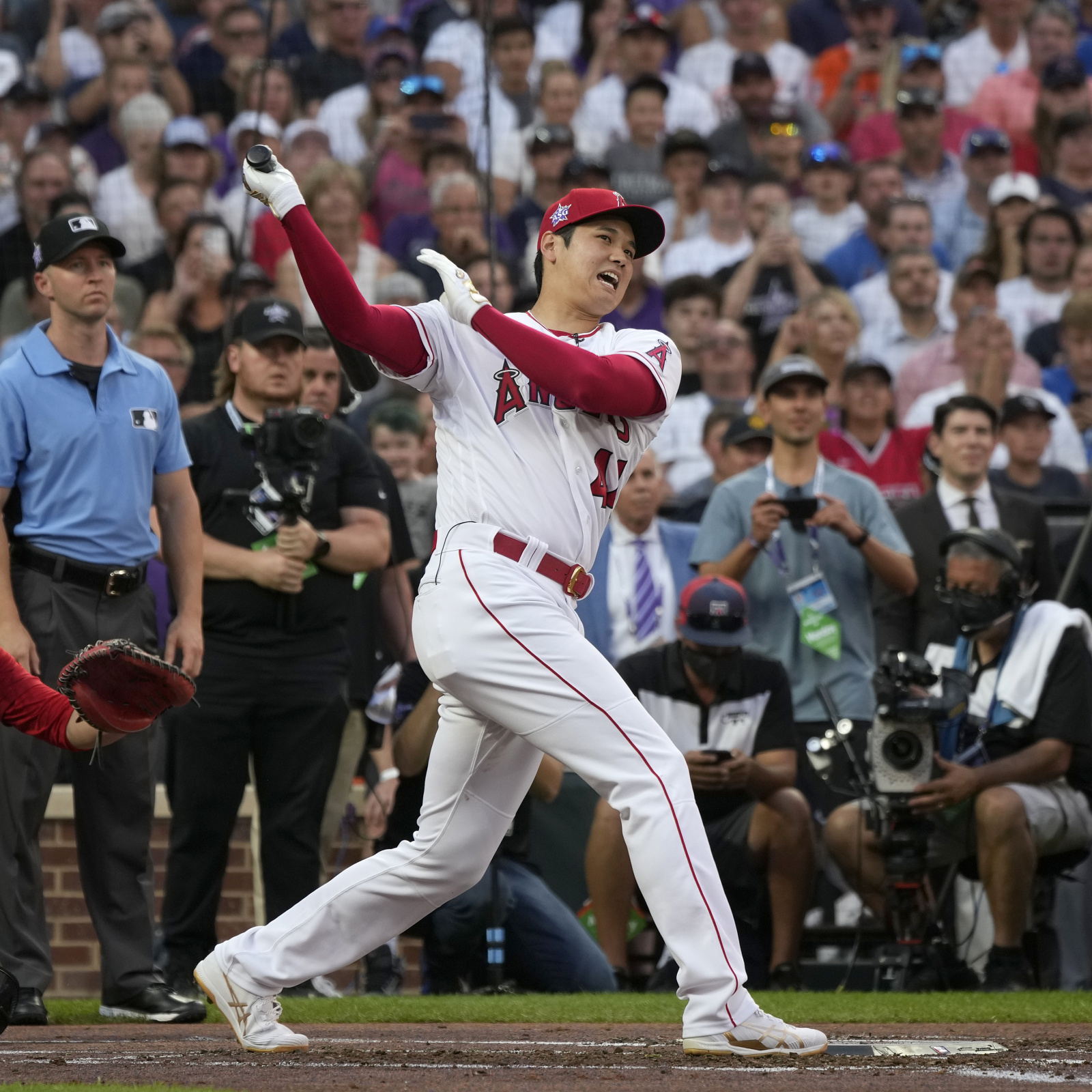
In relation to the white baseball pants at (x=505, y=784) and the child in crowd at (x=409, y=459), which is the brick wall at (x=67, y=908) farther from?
the white baseball pants at (x=505, y=784)

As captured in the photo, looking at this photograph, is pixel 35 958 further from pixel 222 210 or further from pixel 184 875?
pixel 222 210

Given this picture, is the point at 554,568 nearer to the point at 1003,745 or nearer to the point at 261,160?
the point at 261,160

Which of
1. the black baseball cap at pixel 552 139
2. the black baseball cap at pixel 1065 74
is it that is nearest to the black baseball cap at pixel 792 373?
the black baseball cap at pixel 552 139

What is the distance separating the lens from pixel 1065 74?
12.2 metres

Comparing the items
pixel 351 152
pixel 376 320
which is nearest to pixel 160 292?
pixel 351 152

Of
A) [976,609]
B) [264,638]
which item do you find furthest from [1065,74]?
[264,638]

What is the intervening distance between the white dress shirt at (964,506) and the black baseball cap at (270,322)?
114 inches

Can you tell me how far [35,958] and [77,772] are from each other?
0.57m

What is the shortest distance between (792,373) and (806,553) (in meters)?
0.76

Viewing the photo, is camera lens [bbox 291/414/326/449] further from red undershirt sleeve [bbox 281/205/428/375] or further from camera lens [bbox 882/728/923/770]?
camera lens [bbox 882/728/923/770]

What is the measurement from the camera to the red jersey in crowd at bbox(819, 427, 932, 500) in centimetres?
901

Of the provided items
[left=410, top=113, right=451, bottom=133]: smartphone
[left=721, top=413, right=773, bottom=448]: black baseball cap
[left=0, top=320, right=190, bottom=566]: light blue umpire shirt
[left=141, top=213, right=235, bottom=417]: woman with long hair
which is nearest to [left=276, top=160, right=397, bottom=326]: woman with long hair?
[left=141, top=213, right=235, bottom=417]: woman with long hair

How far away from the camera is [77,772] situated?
5.68m

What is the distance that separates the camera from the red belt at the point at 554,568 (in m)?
4.27
